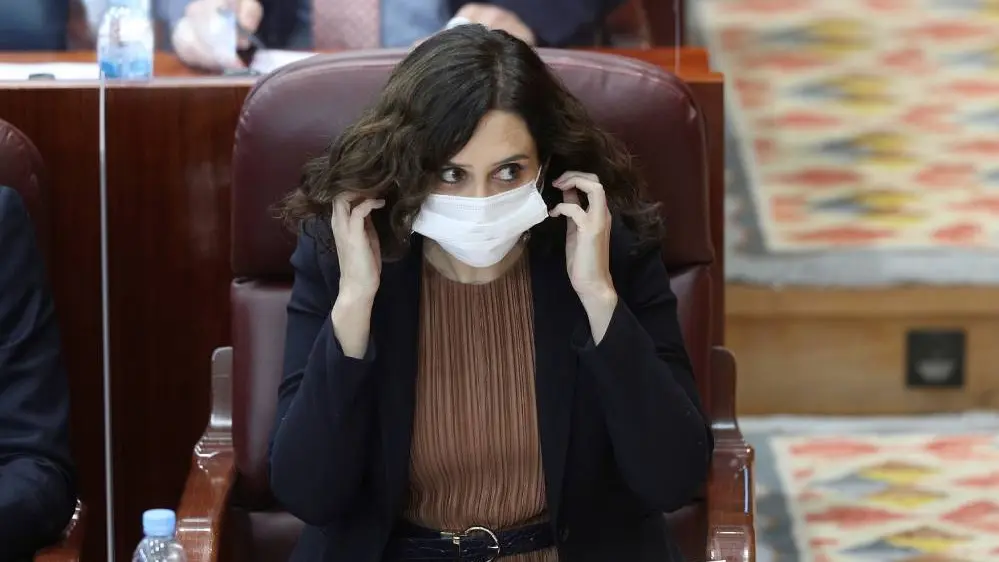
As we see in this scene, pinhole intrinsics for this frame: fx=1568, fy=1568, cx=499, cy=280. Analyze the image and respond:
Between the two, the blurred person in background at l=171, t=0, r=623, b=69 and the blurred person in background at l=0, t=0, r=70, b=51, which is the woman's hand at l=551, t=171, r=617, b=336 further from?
the blurred person in background at l=0, t=0, r=70, b=51

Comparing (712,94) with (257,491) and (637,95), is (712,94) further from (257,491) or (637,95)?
(257,491)

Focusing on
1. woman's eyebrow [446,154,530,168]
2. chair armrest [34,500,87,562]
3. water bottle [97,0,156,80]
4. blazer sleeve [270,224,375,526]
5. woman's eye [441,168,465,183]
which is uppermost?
water bottle [97,0,156,80]

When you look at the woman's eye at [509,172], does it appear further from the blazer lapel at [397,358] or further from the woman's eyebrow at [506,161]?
the blazer lapel at [397,358]

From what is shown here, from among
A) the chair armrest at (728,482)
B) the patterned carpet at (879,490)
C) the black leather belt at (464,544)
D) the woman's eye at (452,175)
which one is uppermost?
the woman's eye at (452,175)

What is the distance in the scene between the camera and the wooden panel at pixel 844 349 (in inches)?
129

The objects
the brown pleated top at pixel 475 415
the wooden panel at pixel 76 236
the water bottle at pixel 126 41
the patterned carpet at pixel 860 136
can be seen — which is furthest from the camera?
the patterned carpet at pixel 860 136

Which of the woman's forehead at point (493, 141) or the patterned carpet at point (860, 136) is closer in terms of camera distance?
the woman's forehead at point (493, 141)

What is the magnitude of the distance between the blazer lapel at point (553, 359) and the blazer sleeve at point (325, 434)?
0.19m

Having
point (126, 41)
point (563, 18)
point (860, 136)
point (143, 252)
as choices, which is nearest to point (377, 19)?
point (563, 18)

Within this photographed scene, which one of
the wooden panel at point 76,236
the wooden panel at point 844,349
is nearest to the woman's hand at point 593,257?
the wooden panel at point 76,236

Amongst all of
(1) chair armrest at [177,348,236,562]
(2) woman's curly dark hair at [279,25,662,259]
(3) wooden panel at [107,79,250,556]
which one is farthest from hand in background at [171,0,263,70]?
(2) woman's curly dark hair at [279,25,662,259]

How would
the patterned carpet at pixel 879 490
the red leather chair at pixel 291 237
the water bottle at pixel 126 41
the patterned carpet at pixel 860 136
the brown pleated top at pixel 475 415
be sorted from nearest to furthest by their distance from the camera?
the brown pleated top at pixel 475 415 < the red leather chair at pixel 291 237 < the water bottle at pixel 126 41 < the patterned carpet at pixel 879 490 < the patterned carpet at pixel 860 136

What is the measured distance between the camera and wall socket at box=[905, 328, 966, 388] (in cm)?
327

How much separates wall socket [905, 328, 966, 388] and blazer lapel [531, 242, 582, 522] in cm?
176
